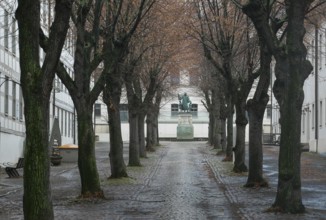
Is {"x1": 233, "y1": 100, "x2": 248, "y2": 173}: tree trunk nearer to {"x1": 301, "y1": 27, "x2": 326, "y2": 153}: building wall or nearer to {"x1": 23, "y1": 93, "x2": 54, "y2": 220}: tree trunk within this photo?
{"x1": 301, "y1": 27, "x2": 326, "y2": 153}: building wall

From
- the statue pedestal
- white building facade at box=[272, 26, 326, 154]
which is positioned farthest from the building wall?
the statue pedestal

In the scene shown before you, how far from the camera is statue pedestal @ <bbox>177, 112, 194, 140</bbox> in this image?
243 ft

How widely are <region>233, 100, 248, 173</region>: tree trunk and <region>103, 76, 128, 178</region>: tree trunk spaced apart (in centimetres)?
492

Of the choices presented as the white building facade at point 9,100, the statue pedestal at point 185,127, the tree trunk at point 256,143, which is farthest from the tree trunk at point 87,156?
the statue pedestal at point 185,127

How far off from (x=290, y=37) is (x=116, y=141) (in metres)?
10.1

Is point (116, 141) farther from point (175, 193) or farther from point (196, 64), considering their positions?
point (196, 64)

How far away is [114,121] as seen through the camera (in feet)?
72.3

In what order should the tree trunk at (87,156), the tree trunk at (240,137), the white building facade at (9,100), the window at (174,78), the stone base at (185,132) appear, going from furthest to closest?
the stone base at (185,132)
the window at (174,78)
the white building facade at (9,100)
the tree trunk at (240,137)
the tree trunk at (87,156)

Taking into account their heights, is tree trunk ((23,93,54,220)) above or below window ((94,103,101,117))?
below

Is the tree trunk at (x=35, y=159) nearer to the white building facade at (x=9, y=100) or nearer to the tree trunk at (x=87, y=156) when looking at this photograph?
the tree trunk at (x=87, y=156)

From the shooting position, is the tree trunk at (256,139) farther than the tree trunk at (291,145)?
Yes

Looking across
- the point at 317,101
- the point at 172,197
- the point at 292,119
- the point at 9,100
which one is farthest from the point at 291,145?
the point at 317,101

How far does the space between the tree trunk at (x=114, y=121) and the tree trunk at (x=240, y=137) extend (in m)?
4.92

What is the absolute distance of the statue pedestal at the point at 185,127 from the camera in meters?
74.1
